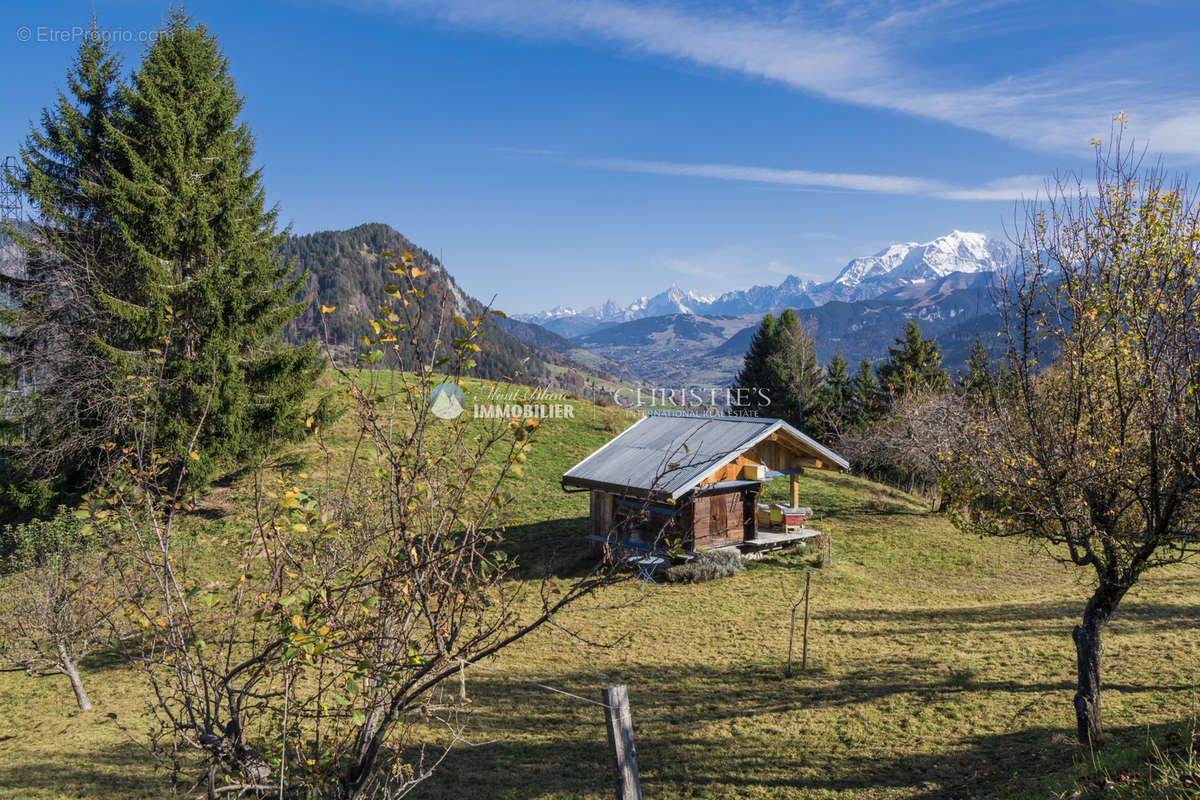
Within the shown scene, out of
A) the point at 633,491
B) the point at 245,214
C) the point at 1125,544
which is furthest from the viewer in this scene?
the point at 245,214

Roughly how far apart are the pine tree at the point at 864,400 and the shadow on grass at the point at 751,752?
3738 centimetres

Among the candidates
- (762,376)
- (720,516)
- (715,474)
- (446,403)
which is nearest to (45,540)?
(446,403)

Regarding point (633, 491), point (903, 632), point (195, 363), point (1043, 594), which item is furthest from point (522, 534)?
point (1043, 594)

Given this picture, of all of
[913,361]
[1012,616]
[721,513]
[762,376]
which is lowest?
[1012,616]

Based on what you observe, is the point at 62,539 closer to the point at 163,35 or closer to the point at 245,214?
the point at 245,214

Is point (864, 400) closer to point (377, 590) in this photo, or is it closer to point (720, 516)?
point (720, 516)

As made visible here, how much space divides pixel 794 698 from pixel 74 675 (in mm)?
13728

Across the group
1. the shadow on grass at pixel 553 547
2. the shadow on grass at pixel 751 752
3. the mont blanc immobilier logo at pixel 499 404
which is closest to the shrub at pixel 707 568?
the shadow on grass at pixel 553 547

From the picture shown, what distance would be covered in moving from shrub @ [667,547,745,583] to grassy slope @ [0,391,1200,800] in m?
0.49

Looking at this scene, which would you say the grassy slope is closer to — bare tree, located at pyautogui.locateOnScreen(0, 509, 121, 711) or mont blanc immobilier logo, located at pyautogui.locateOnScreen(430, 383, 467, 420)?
bare tree, located at pyautogui.locateOnScreen(0, 509, 121, 711)

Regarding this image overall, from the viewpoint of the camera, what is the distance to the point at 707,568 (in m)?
19.5

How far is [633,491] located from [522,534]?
25.1ft

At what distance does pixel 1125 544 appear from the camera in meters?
8.32

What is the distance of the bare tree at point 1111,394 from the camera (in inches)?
289
